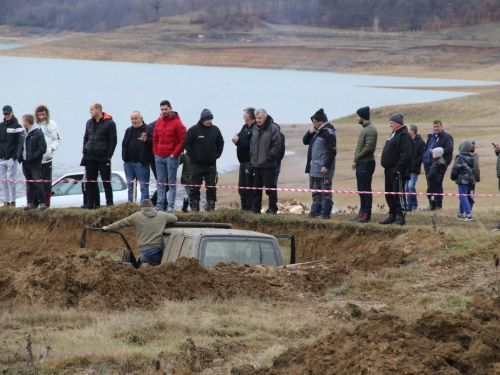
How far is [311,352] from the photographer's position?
21.6 ft

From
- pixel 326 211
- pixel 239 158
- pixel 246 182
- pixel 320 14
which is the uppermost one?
pixel 320 14

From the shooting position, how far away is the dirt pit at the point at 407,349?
19.9ft

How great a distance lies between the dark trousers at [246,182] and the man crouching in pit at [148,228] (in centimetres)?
439

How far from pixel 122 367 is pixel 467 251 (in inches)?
248

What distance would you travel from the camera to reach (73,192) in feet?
→ 63.7

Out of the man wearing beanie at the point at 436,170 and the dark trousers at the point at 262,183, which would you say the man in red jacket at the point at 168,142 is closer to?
the dark trousers at the point at 262,183

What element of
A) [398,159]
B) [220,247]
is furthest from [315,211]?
[220,247]

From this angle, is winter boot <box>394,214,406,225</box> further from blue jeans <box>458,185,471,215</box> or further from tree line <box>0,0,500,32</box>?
tree line <box>0,0,500,32</box>

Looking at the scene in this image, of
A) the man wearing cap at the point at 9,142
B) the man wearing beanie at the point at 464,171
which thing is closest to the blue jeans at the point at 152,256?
the man wearing cap at the point at 9,142

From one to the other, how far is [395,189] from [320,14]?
12233 centimetres

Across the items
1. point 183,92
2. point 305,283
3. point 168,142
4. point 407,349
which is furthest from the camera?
point 183,92

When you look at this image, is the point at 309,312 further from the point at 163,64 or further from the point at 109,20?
the point at 109,20

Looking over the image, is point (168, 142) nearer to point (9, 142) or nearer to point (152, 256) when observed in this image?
point (9, 142)

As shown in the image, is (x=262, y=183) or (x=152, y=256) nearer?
(x=152, y=256)
